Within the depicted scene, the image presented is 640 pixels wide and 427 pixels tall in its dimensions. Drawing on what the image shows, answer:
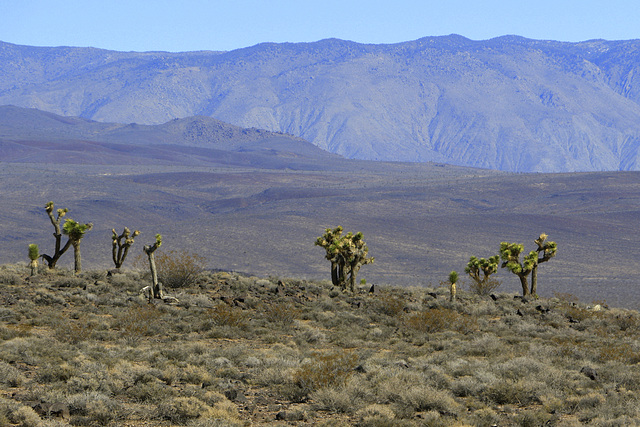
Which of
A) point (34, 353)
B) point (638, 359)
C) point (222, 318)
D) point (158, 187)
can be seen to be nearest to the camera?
point (34, 353)

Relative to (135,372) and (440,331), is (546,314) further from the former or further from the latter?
(135,372)

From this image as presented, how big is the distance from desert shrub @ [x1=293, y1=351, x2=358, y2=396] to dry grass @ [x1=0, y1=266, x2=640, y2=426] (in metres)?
0.04

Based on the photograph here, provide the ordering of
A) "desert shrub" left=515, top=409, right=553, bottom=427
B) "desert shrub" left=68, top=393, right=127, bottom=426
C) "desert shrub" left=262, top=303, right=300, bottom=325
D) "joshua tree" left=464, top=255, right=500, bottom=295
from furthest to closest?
"joshua tree" left=464, top=255, right=500, bottom=295 < "desert shrub" left=262, top=303, right=300, bottom=325 < "desert shrub" left=515, top=409, right=553, bottom=427 < "desert shrub" left=68, top=393, right=127, bottom=426

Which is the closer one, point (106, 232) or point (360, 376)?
point (360, 376)

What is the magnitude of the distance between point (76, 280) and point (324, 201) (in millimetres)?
82668

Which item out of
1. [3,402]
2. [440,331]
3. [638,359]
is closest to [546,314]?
[440,331]

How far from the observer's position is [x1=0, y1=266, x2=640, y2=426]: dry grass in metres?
12.0

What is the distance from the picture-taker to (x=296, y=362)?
15344 mm

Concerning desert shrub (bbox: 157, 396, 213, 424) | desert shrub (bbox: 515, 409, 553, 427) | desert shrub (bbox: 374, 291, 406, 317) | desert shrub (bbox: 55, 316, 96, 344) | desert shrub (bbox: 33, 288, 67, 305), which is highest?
desert shrub (bbox: 33, 288, 67, 305)

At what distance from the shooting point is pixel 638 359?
54.4ft

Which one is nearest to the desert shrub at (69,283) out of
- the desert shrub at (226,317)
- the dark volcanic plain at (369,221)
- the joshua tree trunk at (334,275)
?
the desert shrub at (226,317)

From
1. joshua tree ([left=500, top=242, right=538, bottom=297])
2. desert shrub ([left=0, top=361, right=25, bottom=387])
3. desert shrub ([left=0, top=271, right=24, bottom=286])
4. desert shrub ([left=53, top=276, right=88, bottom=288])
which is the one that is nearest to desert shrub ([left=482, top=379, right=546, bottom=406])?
desert shrub ([left=0, top=361, right=25, bottom=387])

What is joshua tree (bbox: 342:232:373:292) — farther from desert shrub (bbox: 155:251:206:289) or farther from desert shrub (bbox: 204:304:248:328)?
desert shrub (bbox: 204:304:248:328)

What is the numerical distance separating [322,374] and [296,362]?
1.87 m
